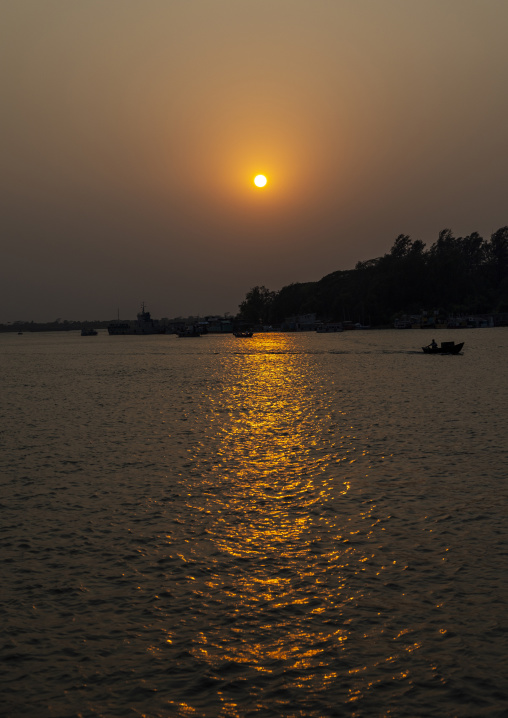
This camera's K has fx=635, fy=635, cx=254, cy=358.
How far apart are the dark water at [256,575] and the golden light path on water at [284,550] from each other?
2.2 inches

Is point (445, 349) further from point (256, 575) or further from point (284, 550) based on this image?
point (256, 575)

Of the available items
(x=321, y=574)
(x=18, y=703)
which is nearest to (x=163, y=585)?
(x=321, y=574)

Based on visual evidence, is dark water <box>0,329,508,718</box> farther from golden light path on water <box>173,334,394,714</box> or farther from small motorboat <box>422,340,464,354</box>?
small motorboat <box>422,340,464,354</box>

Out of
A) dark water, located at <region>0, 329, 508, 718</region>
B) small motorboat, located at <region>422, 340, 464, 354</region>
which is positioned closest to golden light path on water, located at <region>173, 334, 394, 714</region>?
dark water, located at <region>0, 329, 508, 718</region>

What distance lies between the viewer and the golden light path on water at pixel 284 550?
A: 1107cm

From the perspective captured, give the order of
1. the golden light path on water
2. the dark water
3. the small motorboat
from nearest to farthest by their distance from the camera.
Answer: the dark water
the golden light path on water
the small motorboat

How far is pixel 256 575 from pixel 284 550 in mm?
1788

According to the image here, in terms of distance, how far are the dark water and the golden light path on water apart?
0.19 ft

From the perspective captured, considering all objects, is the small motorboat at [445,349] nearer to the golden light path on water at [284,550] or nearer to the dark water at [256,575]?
the dark water at [256,575]

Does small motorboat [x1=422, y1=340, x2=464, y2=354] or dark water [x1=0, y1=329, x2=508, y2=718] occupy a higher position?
small motorboat [x1=422, y1=340, x2=464, y2=354]

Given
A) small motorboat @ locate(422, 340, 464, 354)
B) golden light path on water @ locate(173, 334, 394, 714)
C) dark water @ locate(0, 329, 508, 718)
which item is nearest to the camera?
dark water @ locate(0, 329, 508, 718)

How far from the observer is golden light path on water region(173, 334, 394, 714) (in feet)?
36.3

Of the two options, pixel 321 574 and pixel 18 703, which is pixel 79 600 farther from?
pixel 321 574

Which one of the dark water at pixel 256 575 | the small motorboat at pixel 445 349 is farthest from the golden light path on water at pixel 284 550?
the small motorboat at pixel 445 349
